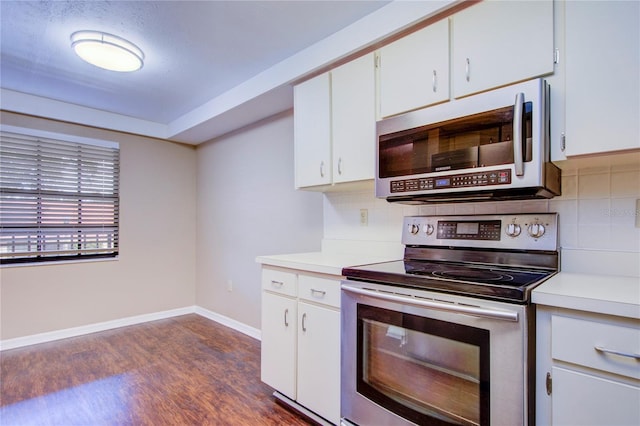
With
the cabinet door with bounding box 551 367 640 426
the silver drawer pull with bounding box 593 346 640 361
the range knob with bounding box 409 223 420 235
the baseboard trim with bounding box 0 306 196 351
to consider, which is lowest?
the baseboard trim with bounding box 0 306 196 351

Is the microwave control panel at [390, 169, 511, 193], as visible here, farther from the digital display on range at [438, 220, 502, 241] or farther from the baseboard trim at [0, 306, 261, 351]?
the baseboard trim at [0, 306, 261, 351]

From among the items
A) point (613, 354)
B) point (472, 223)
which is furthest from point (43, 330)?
point (613, 354)

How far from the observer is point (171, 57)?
7.93 feet

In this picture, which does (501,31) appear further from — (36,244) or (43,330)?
(43,330)

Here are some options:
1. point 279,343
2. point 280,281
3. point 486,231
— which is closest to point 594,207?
point 486,231

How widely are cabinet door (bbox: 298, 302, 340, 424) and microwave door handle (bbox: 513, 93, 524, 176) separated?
1.06 metres

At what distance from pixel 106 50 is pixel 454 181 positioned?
7.53 feet

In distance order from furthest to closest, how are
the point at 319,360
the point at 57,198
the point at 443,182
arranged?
the point at 57,198 → the point at 319,360 → the point at 443,182

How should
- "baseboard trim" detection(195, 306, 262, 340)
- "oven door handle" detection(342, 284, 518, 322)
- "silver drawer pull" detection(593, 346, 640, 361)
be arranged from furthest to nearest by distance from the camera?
"baseboard trim" detection(195, 306, 262, 340), "oven door handle" detection(342, 284, 518, 322), "silver drawer pull" detection(593, 346, 640, 361)

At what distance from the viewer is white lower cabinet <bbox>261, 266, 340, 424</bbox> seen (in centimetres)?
172

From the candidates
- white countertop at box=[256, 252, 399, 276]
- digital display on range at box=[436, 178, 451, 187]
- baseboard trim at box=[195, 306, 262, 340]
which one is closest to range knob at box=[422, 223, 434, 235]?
white countertop at box=[256, 252, 399, 276]

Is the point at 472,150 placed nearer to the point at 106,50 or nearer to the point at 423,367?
the point at 423,367

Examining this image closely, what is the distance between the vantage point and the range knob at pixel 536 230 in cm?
152

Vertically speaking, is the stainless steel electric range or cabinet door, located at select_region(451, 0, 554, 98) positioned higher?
cabinet door, located at select_region(451, 0, 554, 98)
